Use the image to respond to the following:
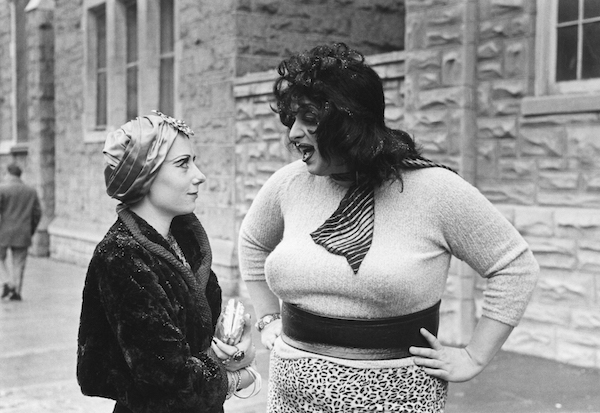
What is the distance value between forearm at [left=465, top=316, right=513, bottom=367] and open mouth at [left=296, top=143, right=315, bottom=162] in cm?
67

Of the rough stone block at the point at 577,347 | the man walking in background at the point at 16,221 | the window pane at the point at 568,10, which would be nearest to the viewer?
the rough stone block at the point at 577,347

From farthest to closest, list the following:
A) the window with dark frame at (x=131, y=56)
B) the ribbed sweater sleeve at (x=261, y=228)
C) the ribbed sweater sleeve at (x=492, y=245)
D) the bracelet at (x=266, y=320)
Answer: the window with dark frame at (x=131, y=56) < the bracelet at (x=266, y=320) < the ribbed sweater sleeve at (x=261, y=228) < the ribbed sweater sleeve at (x=492, y=245)

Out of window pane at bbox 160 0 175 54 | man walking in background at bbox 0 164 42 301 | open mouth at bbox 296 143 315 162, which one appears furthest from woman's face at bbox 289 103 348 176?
window pane at bbox 160 0 175 54

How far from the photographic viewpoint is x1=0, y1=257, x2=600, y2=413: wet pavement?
515 cm

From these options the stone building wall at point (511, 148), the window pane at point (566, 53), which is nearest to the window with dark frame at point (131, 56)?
the stone building wall at point (511, 148)

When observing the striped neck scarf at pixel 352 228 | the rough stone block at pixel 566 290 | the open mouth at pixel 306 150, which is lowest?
the rough stone block at pixel 566 290

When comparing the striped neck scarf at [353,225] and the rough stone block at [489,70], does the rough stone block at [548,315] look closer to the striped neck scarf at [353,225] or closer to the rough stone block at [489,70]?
the rough stone block at [489,70]

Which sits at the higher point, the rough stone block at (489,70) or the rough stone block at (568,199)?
the rough stone block at (489,70)

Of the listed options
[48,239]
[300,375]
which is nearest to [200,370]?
[300,375]

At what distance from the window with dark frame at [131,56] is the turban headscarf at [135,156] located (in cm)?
1048

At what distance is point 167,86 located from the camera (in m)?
11.5

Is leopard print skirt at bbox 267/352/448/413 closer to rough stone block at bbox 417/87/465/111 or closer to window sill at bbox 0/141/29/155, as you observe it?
rough stone block at bbox 417/87/465/111

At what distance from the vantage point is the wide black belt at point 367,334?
228 centimetres

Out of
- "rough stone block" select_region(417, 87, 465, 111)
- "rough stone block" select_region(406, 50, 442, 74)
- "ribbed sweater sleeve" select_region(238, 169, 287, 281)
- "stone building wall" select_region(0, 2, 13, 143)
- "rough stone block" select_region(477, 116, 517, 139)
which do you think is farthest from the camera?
"stone building wall" select_region(0, 2, 13, 143)
